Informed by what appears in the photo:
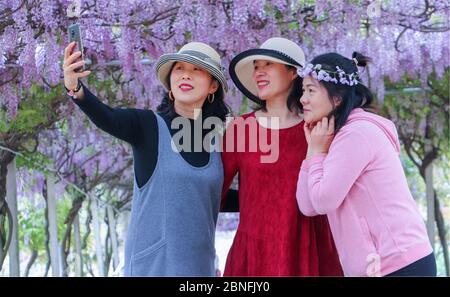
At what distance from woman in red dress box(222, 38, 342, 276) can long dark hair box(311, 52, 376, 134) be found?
204 mm

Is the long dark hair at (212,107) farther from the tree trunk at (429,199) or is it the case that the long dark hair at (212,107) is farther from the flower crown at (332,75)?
the tree trunk at (429,199)

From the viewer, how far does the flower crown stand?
1771mm

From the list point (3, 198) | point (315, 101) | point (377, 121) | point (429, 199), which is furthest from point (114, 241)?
point (377, 121)

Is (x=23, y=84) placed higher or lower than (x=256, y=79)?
higher

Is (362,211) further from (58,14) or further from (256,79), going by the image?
(58,14)

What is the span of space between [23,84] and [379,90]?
2522 millimetres

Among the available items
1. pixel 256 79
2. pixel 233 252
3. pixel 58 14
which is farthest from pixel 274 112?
pixel 58 14

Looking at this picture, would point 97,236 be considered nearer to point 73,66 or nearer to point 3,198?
point 3,198

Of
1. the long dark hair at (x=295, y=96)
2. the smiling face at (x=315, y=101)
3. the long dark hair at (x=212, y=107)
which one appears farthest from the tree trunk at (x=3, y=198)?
the smiling face at (x=315, y=101)

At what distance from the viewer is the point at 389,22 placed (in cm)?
408

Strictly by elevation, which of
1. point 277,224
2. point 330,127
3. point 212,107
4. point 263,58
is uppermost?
point 263,58

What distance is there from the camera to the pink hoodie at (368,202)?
5.32 ft

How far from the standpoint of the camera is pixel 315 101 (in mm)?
1788

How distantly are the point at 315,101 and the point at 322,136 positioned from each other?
10 cm
